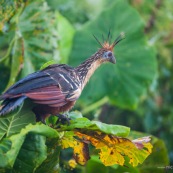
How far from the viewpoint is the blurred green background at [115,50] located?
398 cm

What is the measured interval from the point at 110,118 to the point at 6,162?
451 centimetres

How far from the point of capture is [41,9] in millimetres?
4266

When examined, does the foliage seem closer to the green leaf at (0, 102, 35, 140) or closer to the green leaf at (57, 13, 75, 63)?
the green leaf at (0, 102, 35, 140)

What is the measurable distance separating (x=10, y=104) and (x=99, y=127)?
38 centimetres

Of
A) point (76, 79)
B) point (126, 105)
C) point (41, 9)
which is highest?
point (41, 9)

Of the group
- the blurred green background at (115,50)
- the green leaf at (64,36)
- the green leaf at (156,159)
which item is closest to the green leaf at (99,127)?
the blurred green background at (115,50)

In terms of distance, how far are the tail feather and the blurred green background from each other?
3.83ft

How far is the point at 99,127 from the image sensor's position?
2.52m

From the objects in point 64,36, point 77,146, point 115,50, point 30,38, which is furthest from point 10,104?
point 115,50

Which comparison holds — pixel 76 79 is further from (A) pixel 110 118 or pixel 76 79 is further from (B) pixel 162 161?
(A) pixel 110 118

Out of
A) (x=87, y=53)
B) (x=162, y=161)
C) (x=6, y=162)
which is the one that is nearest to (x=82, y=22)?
(x=87, y=53)

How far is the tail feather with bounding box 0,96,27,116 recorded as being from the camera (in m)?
2.39

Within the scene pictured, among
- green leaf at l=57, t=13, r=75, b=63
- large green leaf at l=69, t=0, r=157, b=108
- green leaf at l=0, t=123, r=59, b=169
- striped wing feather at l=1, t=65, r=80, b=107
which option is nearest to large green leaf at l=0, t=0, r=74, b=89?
green leaf at l=57, t=13, r=75, b=63

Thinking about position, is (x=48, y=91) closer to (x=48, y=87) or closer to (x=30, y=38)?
(x=48, y=87)
